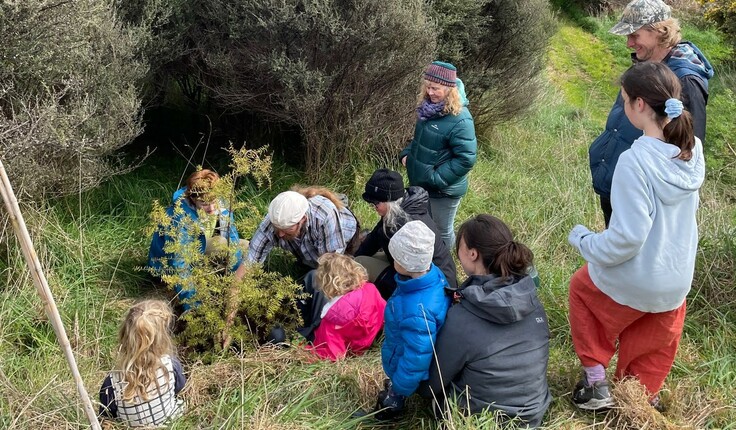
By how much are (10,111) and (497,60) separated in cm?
527

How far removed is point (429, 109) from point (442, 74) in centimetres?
26

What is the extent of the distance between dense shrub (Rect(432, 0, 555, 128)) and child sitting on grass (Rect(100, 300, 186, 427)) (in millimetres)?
4753

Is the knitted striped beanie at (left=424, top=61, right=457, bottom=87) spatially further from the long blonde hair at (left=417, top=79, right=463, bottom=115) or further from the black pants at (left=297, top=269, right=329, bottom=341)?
the black pants at (left=297, top=269, right=329, bottom=341)

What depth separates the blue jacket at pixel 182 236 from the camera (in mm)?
3564

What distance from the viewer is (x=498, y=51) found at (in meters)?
7.39

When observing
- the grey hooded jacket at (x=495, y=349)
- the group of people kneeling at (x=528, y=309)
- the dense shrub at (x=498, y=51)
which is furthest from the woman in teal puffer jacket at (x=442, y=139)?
the dense shrub at (x=498, y=51)

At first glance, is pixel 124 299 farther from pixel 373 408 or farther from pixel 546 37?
pixel 546 37

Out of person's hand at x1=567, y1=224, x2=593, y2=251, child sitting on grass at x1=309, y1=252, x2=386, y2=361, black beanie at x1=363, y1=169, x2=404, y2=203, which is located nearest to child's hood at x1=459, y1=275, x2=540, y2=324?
person's hand at x1=567, y1=224, x2=593, y2=251

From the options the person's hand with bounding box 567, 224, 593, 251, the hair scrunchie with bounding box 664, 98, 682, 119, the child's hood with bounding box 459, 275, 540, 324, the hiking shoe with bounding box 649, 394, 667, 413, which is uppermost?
the hair scrunchie with bounding box 664, 98, 682, 119

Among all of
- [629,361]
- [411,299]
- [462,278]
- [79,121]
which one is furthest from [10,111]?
[629,361]

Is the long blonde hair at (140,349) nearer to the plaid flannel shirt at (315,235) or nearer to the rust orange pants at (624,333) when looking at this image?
the plaid flannel shirt at (315,235)

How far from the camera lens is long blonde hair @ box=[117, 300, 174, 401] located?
2766 millimetres

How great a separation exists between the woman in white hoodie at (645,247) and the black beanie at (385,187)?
4.27ft

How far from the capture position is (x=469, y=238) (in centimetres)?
283
